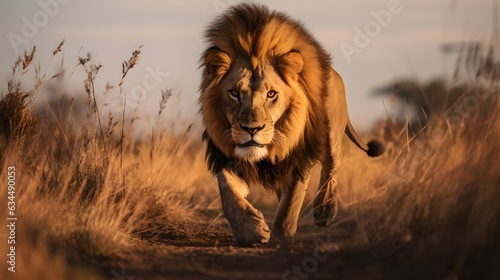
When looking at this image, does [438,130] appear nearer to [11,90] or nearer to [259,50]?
[259,50]

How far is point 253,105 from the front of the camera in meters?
5.73

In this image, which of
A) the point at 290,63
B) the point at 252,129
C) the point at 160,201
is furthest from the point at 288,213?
the point at 160,201

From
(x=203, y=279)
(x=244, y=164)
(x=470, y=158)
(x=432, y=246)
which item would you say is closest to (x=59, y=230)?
(x=203, y=279)

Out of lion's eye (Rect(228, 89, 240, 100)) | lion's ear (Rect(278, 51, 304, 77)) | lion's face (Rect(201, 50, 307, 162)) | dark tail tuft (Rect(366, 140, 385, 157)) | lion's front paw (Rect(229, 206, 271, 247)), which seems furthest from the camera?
dark tail tuft (Rect(366, 140, 385, 157))

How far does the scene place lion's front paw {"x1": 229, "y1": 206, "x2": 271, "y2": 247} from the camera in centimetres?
562

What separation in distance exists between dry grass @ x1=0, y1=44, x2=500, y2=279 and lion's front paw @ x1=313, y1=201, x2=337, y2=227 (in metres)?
0.27

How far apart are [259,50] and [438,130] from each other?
1.47 m

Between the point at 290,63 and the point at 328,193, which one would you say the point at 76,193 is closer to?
the point at 290,63

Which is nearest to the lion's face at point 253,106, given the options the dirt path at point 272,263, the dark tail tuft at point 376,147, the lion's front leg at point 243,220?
the lion's front leg at point 243,220

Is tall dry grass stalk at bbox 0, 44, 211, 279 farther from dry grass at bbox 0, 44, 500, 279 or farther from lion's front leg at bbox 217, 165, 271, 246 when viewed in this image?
lion's front leg at bbox 217, 165, 271, 246

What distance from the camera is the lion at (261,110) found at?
575 cm

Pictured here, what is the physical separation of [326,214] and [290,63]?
1768mm

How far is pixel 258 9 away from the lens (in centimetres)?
635

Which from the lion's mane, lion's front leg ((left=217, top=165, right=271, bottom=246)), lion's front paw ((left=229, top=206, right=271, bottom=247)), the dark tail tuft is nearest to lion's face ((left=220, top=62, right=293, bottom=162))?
the lion's mane
